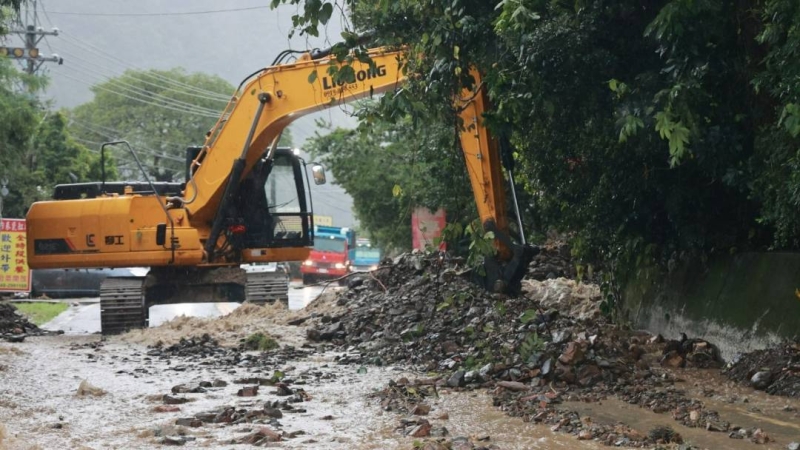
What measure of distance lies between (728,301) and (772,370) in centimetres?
178

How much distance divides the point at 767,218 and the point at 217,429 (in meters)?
5.46

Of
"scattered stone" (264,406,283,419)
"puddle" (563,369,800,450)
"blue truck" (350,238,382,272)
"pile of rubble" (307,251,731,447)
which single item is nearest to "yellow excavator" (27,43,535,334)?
"pile of rubble" (307,251,731,447)

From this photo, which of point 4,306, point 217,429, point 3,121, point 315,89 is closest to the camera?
point 217,429

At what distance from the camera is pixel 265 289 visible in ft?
64.6

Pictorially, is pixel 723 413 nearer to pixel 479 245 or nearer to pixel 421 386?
pixel 421 386

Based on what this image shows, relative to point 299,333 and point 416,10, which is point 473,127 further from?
point 299,333

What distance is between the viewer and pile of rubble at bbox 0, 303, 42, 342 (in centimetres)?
1836

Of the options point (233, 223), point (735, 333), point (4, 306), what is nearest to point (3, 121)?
point (4, 306)

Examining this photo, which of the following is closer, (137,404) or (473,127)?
(137,404)

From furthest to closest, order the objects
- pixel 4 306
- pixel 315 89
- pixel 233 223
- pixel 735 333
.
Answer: pixel 4 306 → pixel 233 223 → pixel 315 89 → pixel 735 333

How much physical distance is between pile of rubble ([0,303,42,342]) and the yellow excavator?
1.07 meters

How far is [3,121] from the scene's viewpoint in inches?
903

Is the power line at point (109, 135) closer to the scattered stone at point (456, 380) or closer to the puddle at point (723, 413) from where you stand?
the scattered stone at point (456, 380)

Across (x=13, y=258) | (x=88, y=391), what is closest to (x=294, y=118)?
(x=88, y=391)
